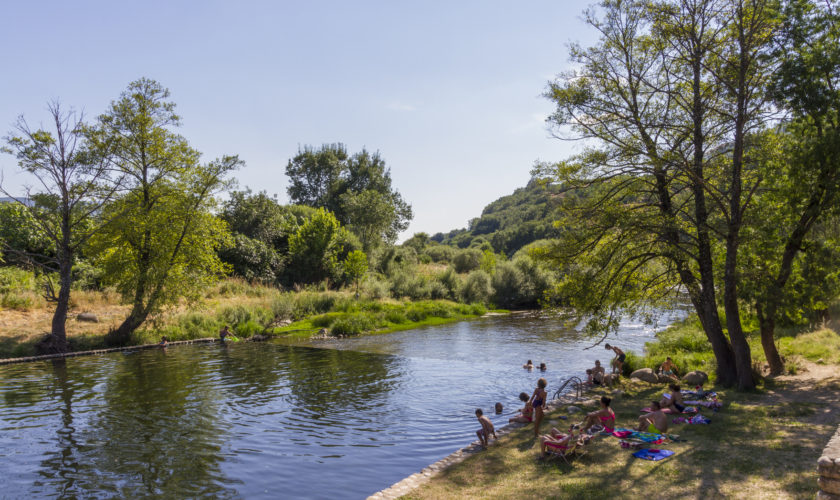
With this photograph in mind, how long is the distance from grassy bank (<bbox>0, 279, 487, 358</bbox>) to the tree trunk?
900 inches

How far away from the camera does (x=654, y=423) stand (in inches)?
440

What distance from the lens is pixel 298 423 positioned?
13648mm

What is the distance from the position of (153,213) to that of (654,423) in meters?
26.2

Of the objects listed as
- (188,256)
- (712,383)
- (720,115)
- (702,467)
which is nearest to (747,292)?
(712,383)

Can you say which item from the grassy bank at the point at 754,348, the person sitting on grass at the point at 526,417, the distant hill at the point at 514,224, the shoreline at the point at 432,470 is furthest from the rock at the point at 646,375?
the distant hill at the point at 514,224

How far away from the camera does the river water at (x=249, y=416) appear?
9.85 m

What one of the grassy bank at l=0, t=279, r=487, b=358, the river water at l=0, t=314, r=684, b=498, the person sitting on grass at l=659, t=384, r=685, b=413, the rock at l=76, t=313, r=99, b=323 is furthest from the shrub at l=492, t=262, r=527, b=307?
the person sitting on grass at l=659, t=384, r=685, b=413

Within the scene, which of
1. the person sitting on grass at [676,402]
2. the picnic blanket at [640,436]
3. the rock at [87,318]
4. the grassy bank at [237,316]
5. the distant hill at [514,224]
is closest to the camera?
the picnic blanket at [640,436]

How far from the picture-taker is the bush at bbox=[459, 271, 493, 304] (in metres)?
50.1

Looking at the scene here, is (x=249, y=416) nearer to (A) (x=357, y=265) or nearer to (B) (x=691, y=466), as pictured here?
(B) (x=691, y=466)

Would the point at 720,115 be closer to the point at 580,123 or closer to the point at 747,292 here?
the point at 580,123

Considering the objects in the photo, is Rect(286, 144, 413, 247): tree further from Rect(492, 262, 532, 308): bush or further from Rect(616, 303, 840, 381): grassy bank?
Rect(616, 303, 840, 381): grassy bank

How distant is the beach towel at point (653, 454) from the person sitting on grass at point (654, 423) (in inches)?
48.9

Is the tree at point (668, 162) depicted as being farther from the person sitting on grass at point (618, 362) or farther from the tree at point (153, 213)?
the tree at point (153, 213)
